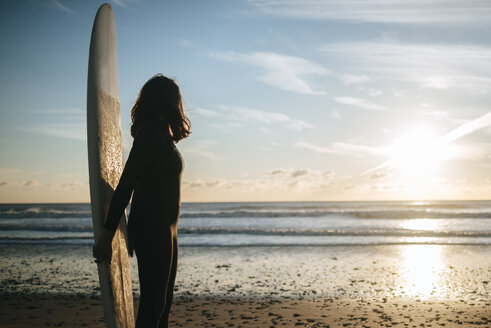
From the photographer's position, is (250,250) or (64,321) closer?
(64,321)

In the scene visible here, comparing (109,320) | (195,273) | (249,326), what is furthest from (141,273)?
(195,273)

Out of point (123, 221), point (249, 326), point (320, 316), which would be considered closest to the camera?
point (123, 221)

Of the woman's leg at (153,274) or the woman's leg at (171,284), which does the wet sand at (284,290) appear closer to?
the woman's leg at (171,284)

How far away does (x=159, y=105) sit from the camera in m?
2.01

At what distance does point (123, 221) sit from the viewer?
87.4 inches

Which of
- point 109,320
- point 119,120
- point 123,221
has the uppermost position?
point 119,120

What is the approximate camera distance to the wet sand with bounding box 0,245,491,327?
4.75m

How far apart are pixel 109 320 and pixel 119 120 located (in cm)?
121

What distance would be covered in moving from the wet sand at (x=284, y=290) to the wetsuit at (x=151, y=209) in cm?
287

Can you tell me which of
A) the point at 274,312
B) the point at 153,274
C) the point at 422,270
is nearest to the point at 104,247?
the point at 153,274

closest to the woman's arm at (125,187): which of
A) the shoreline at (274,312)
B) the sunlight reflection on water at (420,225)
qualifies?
the shoreline at (274,312)

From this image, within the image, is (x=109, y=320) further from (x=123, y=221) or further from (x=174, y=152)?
(x=174, y=152)

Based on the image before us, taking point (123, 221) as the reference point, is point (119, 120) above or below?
above

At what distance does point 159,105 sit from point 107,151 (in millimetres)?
573
